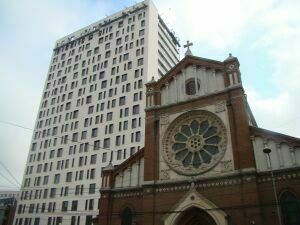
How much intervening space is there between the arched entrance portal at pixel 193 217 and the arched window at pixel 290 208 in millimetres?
4836

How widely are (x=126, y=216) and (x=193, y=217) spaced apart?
17.5ft

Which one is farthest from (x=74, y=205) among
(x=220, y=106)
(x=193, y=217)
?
(x=220, y=106)

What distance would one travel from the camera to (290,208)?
59.0 ft

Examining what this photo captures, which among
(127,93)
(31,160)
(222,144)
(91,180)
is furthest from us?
(31,160)

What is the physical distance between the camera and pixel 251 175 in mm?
19250

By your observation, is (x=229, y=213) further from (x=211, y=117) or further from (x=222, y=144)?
(x=211, y=117)

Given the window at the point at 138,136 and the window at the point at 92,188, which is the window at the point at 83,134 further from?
the window at the point at 138,136

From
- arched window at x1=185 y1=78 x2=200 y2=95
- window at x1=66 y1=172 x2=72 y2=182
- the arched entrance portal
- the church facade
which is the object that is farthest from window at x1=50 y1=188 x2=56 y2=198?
the arched entrance portal

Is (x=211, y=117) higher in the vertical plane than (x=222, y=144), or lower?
higher

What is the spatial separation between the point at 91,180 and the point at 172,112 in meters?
27.2

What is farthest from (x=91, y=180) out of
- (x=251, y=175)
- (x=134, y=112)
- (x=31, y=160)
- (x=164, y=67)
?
(x=251, y=175)

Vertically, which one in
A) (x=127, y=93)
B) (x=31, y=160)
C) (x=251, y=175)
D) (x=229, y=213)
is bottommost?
(x=229, y=213)

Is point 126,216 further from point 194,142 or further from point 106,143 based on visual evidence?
point 106,143

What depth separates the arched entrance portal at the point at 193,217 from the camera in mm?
20406
